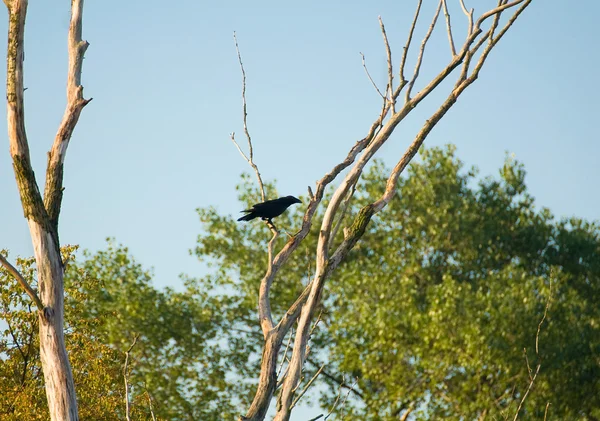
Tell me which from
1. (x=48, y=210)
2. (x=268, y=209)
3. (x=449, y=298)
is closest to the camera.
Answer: (x=48, y=210)

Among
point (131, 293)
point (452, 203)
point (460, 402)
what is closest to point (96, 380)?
point (131, 293)

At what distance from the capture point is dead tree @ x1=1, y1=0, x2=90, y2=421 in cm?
567

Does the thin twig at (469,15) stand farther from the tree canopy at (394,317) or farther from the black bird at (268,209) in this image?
the tree canopy at (394,317)

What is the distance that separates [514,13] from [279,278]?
20.6 metres

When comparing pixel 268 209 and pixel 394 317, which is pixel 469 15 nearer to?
pixel 268 209

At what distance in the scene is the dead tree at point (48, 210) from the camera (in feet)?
18.6

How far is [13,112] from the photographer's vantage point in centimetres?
598

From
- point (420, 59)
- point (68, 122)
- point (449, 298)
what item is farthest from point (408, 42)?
point (449, 298)

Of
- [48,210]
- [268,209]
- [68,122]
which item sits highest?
[268,209]

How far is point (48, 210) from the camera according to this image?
19.4 ft

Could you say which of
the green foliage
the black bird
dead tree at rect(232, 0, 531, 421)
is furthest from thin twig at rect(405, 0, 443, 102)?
the green foliage

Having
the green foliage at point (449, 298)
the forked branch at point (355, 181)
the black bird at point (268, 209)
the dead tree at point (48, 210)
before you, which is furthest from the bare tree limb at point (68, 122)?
the green foliage at point (449, 298)

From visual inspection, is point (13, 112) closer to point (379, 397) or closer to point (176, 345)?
point (379, 397)

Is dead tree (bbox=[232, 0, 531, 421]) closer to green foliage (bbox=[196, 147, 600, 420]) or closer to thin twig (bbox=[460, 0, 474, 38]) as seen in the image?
thin twig (bbox=[460, 0, 474, 38])
